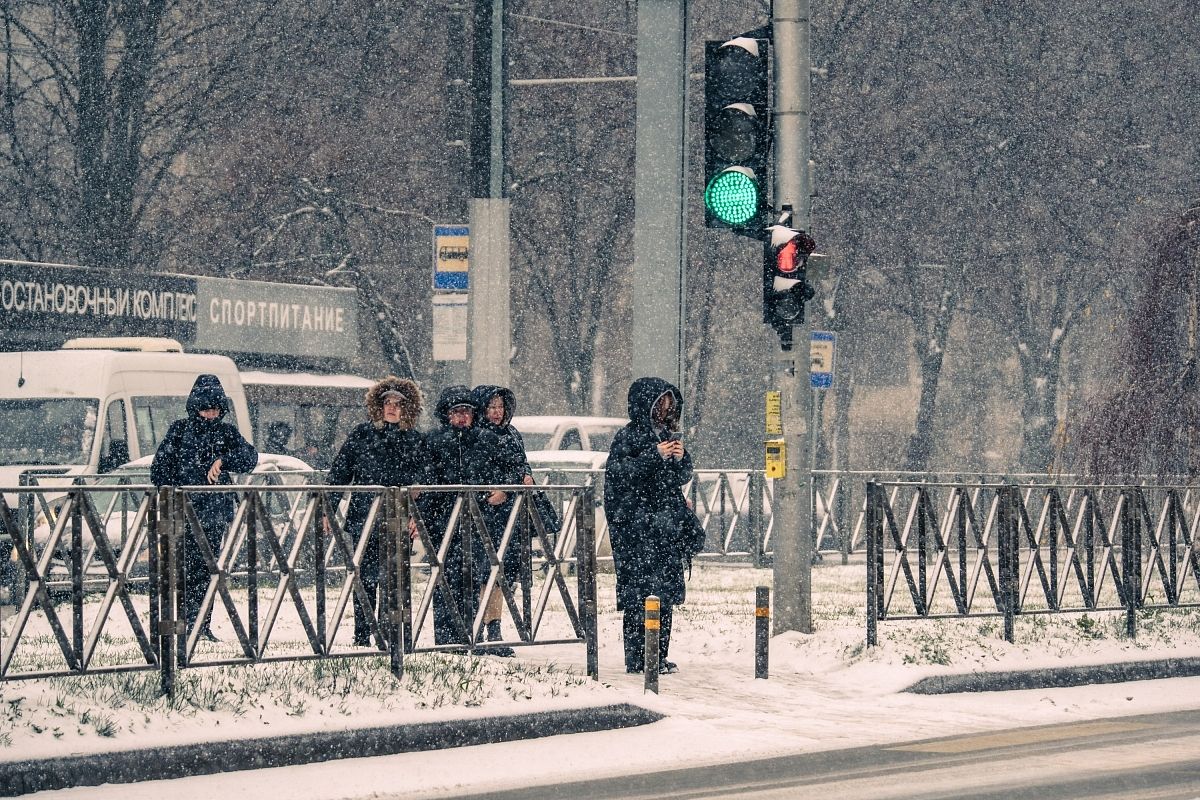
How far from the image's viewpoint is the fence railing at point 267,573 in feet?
32.9

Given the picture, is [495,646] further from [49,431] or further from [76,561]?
[49,431]

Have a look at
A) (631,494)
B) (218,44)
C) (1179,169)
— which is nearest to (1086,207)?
(1179,169)

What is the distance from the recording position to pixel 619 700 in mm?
11305

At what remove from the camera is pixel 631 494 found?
13.0 meters

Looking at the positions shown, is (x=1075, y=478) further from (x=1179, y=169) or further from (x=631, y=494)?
(x=1179, y=169)

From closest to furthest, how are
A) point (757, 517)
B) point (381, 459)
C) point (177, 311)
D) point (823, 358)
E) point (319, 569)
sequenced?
point (319, 569), point (381, 459), point (177, 311), point (757, 517), point (823, 358)

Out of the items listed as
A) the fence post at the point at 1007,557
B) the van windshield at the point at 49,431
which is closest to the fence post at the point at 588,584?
the fence post at the point at 1007,557

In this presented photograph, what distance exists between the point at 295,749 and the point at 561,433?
51.1ft

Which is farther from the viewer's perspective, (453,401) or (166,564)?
(453,401)

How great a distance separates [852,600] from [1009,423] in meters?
36.0

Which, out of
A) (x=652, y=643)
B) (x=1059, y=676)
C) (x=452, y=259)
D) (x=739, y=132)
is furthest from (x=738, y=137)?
(x=452, y=259)

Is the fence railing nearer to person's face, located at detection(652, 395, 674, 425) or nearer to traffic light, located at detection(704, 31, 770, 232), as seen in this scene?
person's face, located at detection(652, 395, 674, 425)

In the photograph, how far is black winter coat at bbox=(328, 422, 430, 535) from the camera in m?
13.2

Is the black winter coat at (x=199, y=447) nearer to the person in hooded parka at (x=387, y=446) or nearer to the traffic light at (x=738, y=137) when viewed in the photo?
the person in hooded parka at (x=387, y=446)
